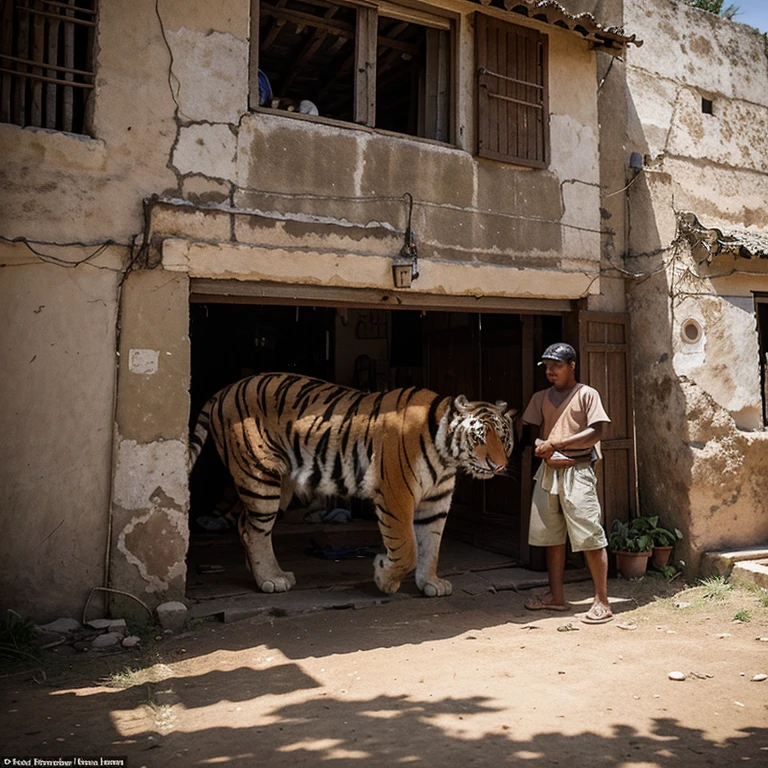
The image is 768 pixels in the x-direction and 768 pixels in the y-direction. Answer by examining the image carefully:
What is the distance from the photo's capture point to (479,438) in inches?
214

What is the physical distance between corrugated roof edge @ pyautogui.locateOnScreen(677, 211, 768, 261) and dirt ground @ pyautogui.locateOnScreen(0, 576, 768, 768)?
3.25m

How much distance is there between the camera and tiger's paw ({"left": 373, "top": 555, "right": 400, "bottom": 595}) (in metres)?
5.63

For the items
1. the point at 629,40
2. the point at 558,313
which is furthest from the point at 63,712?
the point at 629,40

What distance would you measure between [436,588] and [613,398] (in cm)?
247

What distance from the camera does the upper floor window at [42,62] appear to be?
15.4ft

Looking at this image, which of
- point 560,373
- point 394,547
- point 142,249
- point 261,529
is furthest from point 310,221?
point 394,547

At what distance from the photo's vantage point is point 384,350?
30.3 feet

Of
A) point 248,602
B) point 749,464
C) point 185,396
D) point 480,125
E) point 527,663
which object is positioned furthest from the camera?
point 749,464

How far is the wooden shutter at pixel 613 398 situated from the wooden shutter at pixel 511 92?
1.63 meters

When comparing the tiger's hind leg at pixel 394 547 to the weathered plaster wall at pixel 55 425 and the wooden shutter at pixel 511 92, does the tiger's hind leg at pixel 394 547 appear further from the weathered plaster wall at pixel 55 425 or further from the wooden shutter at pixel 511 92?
the wooden shutter at pixel 511 92

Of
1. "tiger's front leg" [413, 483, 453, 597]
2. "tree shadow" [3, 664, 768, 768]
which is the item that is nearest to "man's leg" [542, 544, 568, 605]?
"tiger's front leg" [413, 483, 453, 597]

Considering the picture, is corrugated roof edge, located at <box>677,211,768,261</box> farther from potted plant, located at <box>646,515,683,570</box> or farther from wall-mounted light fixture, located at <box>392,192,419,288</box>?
wall-mounted light fixture, located at <box>392,192,419,288</box>

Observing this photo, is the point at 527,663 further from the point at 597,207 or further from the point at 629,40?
the point at 629,40

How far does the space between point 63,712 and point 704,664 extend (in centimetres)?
371
